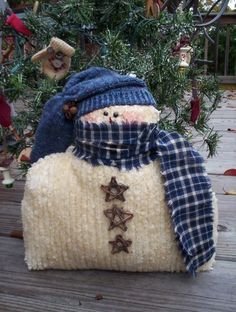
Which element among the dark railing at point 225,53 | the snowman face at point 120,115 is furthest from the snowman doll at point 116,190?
the dark railing at point 225,53

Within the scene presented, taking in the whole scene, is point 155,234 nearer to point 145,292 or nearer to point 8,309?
point 145,292

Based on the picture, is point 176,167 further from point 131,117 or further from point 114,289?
point 114,289

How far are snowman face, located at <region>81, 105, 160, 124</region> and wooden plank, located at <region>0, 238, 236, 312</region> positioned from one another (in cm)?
35

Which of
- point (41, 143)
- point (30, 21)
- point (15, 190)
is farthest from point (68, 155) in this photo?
point (15, 190)

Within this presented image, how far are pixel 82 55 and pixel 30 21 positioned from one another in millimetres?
165

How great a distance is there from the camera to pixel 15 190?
5.10ft

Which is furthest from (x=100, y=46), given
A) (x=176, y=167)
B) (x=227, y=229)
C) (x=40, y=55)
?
(x=227, y=229)

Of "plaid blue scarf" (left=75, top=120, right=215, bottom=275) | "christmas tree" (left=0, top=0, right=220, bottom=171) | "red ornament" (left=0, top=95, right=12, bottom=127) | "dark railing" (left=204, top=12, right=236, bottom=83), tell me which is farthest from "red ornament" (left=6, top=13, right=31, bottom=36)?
"dark railing" (left=204, top=12, right=236, bottom=83)

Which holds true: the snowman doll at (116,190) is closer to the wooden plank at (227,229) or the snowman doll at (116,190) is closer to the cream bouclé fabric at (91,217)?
the cream bouclé fabric at (91,217)

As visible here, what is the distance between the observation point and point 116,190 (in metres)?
0.90

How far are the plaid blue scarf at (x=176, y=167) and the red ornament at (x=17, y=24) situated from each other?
1.22 feet

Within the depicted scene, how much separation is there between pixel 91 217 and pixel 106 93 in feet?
0.87

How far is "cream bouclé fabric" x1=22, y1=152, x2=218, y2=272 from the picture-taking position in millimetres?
908

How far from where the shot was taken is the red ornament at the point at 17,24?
1096 millimetres
